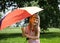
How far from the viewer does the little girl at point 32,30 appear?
8578 millimetres

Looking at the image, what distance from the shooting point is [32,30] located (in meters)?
8.65

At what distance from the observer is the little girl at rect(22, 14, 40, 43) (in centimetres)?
858

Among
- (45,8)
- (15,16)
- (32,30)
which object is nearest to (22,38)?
(45,8)

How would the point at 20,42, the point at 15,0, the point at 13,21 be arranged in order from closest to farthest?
the point at 13,21 → the point at 20,42 → the point at 15,0

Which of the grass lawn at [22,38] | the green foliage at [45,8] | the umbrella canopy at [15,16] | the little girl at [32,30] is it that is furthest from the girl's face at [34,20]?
the green foliage at [45,8]

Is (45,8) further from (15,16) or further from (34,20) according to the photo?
(15,16)

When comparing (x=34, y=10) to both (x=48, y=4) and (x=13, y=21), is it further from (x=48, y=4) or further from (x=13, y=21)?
(x=48, y=4)

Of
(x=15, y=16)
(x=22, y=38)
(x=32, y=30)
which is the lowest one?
(x=22, y=38)

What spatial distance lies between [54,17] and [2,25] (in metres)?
27.2

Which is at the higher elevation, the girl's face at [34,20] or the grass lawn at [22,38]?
the girl's face at [34,20]

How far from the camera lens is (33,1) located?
1256 inches

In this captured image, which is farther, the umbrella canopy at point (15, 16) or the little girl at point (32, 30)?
the little girl at point (32, 30)

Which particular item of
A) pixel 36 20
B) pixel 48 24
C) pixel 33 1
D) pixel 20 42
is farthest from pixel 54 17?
pixel 36 20

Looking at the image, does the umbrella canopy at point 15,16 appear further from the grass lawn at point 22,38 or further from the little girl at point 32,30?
the grass lawn at point 22,38
